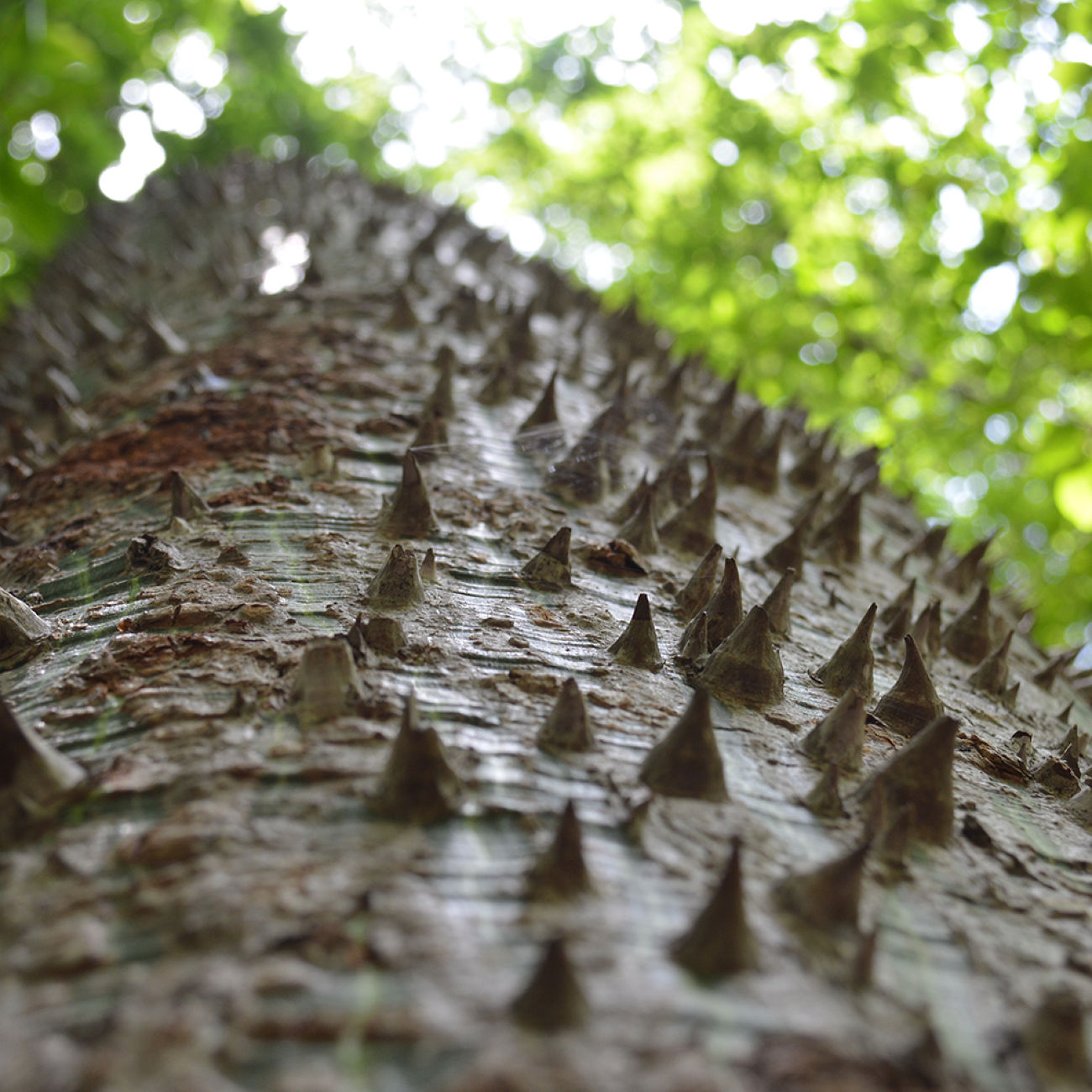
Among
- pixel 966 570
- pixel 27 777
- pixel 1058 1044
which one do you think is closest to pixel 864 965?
pixel 1058 1044

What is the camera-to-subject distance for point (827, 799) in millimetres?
1403

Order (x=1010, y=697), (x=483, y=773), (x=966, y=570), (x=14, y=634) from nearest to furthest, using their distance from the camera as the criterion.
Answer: (x=483, y=773) → (x=14, y=634) → (x=1010, y=697) → (x=966, y=570)

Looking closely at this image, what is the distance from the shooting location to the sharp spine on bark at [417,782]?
47.7 inches

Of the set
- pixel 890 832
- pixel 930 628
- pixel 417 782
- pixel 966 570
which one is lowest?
pixel 417 782

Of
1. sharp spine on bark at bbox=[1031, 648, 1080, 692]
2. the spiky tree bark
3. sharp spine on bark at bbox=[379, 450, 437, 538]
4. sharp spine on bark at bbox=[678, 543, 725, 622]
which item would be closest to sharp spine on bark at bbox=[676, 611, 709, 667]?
the spiky tree bark

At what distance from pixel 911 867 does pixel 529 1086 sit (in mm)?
741

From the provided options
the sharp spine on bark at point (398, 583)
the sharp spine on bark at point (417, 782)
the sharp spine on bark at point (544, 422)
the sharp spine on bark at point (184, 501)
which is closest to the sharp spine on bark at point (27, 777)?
the sharp spine on bark at point (417, 782)

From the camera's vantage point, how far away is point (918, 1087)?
3.00 feet

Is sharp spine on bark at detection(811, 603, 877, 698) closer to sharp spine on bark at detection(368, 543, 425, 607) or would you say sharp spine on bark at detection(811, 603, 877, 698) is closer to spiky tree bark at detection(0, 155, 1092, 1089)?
spiky tree bark at detection(0, 155, 1092, 1089)

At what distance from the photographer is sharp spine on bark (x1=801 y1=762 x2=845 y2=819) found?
1.39 meters

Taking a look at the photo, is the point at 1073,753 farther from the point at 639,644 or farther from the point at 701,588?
the point at 639,644

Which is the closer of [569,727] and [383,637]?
[569,727]

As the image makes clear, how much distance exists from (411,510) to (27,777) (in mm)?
1033

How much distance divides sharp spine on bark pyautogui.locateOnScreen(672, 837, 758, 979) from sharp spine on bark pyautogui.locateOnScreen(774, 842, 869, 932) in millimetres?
117
